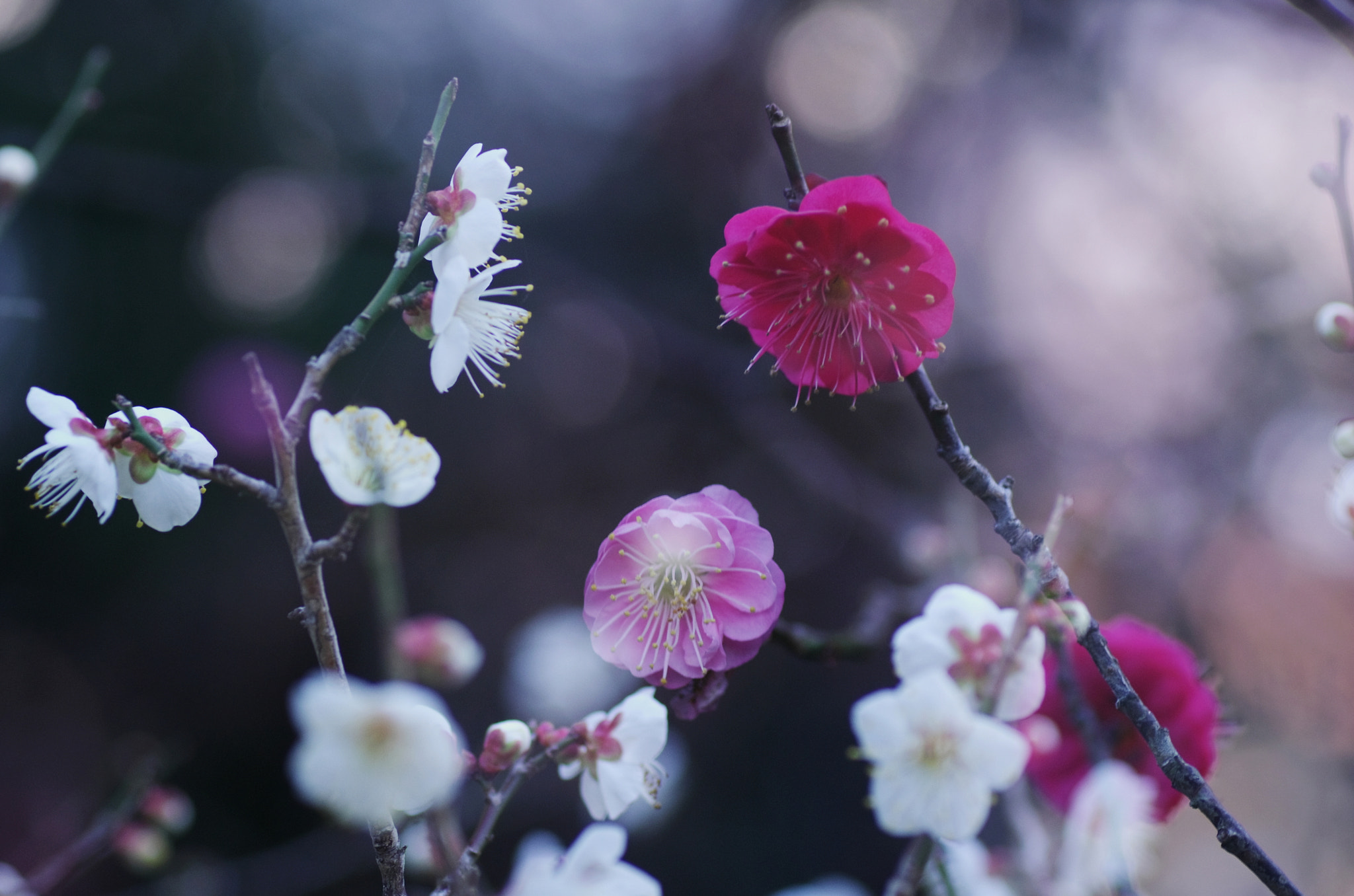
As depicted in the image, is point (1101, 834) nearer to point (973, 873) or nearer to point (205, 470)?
point (973, 873)

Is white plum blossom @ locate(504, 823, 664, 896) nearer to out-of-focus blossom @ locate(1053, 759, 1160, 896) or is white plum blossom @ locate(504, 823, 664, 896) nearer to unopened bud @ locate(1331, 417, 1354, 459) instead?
out-of-focus blossom @ locate(1053, 759, 1160, 896)

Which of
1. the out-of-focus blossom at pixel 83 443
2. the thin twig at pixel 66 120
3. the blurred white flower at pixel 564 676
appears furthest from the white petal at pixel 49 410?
the blurred white flower at pixel 564 676

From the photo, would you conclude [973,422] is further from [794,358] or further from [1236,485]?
[794,358]

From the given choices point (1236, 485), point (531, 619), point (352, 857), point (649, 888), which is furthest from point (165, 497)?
point (1236, 485)

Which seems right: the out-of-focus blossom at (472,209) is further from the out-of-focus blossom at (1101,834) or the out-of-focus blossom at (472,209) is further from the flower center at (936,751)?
the out-of-focus blossom at (1101,834)

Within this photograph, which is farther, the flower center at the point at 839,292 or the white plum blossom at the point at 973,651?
the flower center at the point at 839,292

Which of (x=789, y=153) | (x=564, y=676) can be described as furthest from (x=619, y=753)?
(x=564, y=676)
